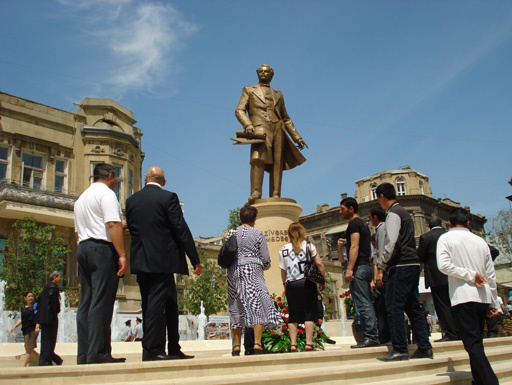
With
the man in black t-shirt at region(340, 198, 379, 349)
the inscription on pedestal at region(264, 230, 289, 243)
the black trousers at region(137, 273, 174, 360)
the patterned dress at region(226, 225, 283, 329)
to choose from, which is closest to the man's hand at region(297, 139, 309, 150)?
the inscription on pedestal at region(264, 230, 289, 243)

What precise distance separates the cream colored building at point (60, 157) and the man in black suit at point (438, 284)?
2209 centimetres

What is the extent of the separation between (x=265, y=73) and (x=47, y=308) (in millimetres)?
6696

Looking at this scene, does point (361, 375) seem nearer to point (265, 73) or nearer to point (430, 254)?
point (430, 254)

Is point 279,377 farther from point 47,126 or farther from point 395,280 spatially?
point 47,126

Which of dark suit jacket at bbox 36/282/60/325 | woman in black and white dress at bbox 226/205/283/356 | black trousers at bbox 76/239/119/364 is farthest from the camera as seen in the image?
dark suit jacket at bbox 36/282/60/325

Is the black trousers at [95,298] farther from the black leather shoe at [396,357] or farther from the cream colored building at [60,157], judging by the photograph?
the cream colored building at [60,157]

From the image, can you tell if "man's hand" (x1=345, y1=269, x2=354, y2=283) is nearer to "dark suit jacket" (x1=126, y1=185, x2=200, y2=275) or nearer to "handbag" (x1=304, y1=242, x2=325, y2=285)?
"handbag" (x1=304, y1=242, x2=325, y2=285)

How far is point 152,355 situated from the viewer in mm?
4852

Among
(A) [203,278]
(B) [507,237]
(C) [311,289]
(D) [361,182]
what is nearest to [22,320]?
(C) [311,289]

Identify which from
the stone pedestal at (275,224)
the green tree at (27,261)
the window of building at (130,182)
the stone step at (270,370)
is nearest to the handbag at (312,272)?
the stone step at (270,370)

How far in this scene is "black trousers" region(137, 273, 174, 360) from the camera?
4891mm

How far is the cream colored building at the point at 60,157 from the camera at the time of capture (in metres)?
25.6

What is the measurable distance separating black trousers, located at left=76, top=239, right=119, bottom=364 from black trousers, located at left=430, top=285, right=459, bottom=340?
4.88 m

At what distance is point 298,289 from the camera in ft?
20.9
